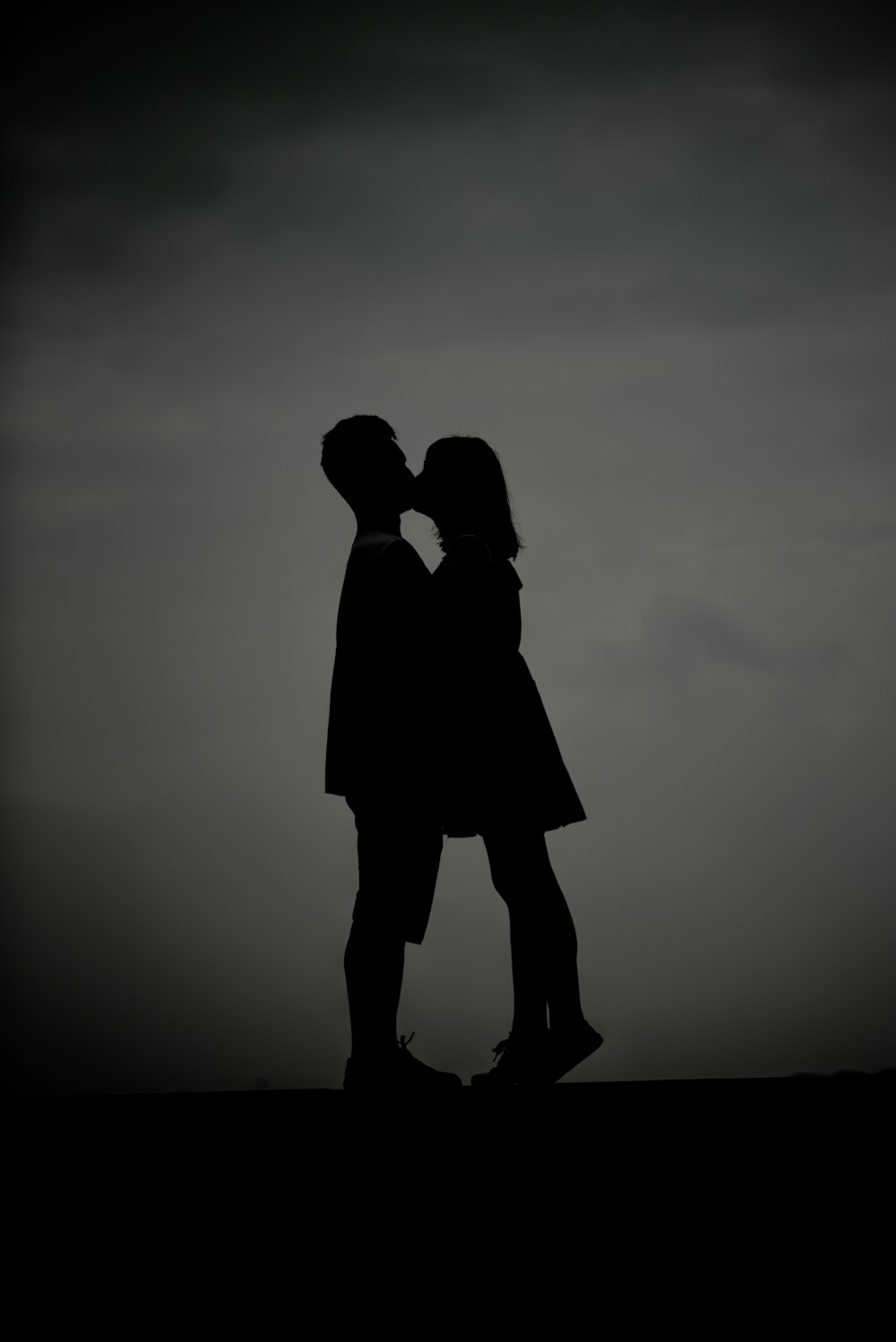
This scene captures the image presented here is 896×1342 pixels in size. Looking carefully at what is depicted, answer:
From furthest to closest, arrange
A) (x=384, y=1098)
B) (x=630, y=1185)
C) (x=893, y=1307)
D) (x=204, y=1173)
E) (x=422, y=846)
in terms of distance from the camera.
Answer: (x=422, y=846)
(x=384, y=1098)
(x=204, y=1173)
(x=630, y=1185)
(x=893, y=1307)

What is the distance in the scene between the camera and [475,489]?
9.56 ft

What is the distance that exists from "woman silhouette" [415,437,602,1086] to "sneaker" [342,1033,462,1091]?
22 cm

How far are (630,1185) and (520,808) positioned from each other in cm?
107

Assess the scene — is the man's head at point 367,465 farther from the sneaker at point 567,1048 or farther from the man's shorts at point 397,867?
the sneaker at point 567,1048

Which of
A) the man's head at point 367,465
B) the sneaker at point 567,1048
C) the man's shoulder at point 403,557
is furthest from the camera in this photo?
the man's head at point 367,465

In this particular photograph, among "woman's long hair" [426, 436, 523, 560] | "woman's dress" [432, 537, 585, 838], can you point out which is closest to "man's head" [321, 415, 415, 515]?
"woman's long hair" [426, 436, 523, 560]

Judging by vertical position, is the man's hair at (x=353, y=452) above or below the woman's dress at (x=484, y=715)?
above

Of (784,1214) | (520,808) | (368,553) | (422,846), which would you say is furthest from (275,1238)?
(368,553)

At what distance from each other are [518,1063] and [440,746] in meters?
0.85

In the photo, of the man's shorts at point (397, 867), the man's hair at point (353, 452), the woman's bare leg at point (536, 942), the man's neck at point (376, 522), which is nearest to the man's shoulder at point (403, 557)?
the man's neck at point (376, 522)

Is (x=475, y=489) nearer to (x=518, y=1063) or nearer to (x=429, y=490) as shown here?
(x=429, y=490)

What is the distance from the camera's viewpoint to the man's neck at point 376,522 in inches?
115

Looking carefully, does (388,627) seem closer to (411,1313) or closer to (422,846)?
(422,846)

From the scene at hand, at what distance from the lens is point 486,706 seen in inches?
112
